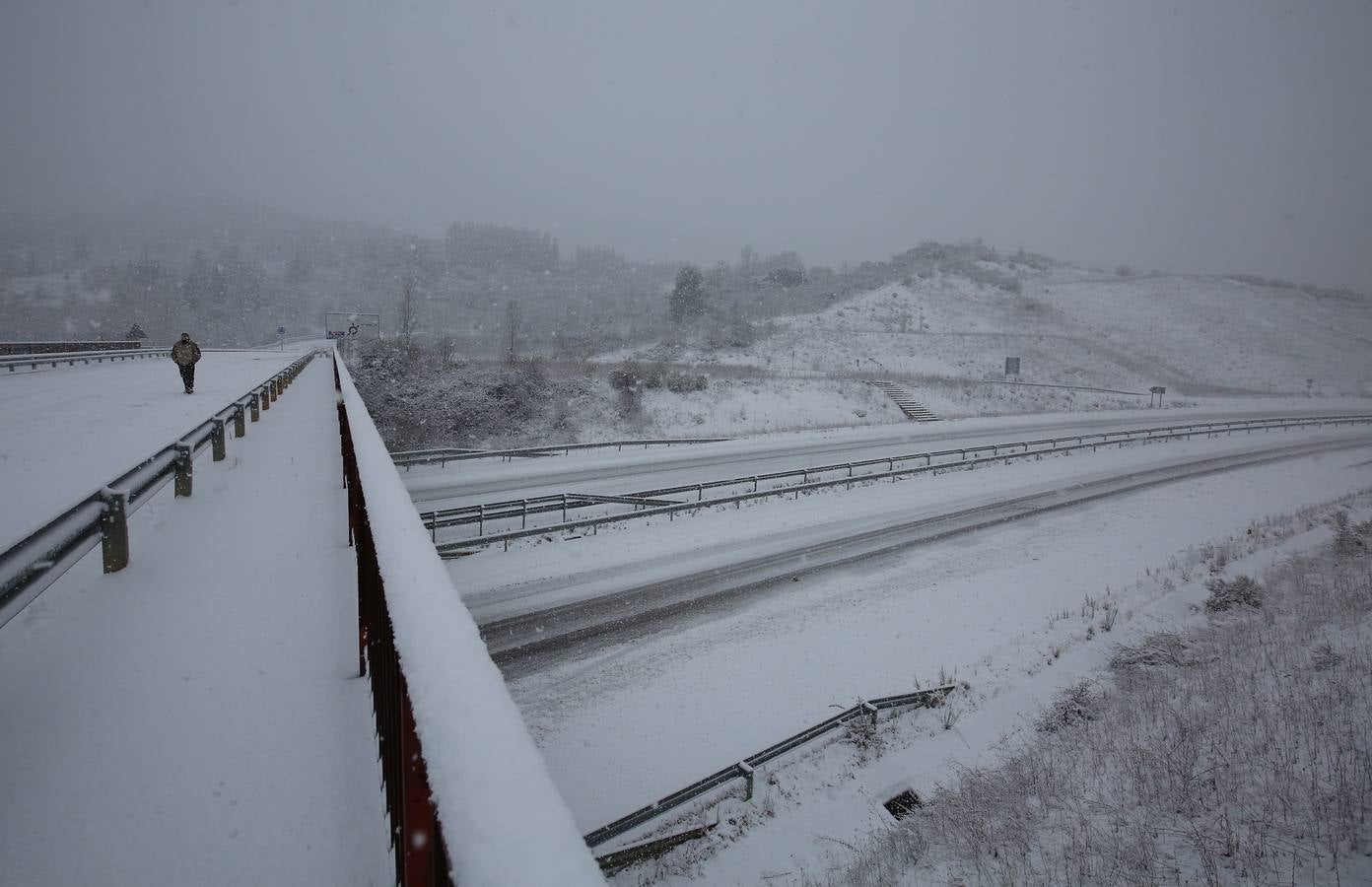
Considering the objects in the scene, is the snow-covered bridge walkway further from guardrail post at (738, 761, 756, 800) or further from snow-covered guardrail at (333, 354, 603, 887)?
guardrail post at (738, 761, 756, 800)

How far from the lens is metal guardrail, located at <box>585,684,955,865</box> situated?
21.7 feet

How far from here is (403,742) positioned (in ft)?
5.44

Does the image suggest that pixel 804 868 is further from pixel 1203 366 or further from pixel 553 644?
pixel 1203 366

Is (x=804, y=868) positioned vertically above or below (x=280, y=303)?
below

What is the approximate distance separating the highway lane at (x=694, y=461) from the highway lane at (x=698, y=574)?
5986 millimetres

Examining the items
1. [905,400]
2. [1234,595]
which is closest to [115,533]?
[1234,595]

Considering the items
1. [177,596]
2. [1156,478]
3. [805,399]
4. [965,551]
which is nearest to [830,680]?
[965,551]

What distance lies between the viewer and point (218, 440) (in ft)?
31.9

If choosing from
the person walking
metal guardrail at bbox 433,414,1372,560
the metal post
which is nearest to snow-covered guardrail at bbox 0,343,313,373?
the person walking

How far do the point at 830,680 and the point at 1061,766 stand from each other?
12.7 feet

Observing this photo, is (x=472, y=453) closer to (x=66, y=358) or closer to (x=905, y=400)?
(x=66, y=358)

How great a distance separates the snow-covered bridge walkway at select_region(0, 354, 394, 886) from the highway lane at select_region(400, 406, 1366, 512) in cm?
1286

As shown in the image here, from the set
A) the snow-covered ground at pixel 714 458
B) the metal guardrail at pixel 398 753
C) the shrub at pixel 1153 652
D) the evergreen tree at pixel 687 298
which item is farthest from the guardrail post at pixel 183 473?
the evergreen tree at pixel 687 298

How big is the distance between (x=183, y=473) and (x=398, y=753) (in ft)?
26.1
